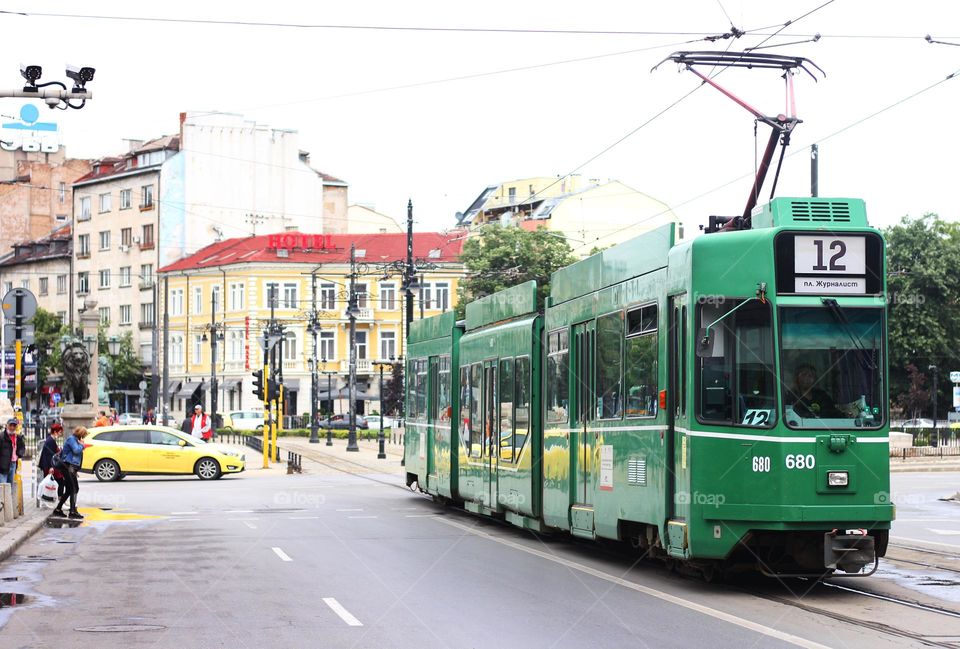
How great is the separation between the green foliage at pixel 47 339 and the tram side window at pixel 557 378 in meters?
90.9

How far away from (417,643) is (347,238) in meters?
93.1

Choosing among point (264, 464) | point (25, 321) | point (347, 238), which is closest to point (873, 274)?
point (25, 321)

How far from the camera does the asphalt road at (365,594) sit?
11.3 m

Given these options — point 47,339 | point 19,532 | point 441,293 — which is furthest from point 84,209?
point 19,532

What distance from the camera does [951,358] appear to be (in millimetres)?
81250

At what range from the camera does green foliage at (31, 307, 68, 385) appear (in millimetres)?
107219

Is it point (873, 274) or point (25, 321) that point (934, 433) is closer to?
point (25, 321)

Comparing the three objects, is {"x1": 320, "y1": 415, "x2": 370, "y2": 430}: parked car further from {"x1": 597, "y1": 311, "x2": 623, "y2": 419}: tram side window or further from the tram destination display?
the tram destination display

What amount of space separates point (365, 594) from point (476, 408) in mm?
8822

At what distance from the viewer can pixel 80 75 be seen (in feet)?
63.9

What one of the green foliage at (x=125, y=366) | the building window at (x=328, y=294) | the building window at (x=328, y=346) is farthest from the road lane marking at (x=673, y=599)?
the green foliage at (x=125, y=366)

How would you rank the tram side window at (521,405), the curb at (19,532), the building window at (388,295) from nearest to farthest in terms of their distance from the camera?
the curb at (19,532), the tram side window at (521,405), the building window at (388,295)

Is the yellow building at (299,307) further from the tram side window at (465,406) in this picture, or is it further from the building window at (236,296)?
the tram side window at (465,406)

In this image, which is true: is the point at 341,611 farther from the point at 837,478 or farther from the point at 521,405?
the point at 521,405
